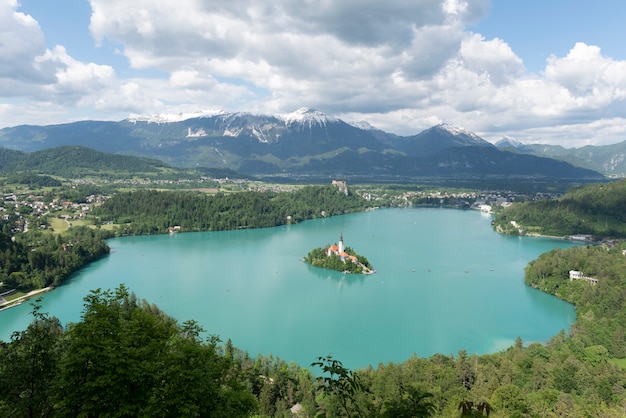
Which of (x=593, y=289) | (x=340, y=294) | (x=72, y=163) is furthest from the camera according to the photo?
(x=72, y=163)

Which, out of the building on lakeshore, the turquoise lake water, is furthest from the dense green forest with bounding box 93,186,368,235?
the building on lakeshore

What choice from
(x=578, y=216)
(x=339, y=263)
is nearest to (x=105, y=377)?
(x=339, y=263)

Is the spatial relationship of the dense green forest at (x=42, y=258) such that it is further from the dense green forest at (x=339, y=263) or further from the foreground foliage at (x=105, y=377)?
the foreground foliage at (x=105, y=377)

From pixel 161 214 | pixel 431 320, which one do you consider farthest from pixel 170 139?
pixel 431 320

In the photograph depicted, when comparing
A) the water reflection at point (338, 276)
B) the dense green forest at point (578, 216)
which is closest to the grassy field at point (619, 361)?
the water reflection at point (338, 276)

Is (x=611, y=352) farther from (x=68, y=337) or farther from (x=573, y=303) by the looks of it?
(x=68, y=337)

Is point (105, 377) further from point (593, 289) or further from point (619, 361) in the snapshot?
point (593, 289)
